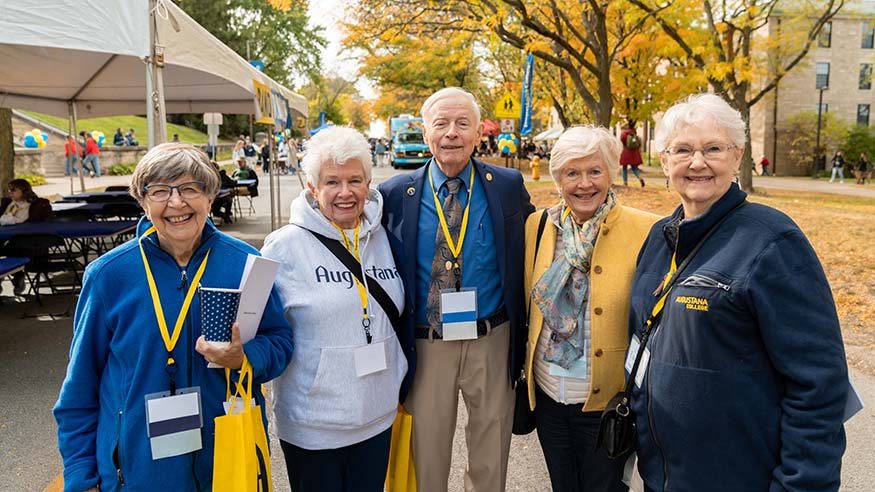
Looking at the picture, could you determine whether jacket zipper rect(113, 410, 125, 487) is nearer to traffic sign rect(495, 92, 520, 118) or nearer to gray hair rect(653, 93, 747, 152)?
gray hair rect(653, 93, 747, 152)

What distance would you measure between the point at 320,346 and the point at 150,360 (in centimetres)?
58

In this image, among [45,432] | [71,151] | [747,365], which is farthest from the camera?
[71,151]

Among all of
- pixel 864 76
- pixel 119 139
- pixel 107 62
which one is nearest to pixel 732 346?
pixel 107 62

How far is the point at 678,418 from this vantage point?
1729mm

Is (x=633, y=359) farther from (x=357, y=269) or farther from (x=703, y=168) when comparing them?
(x=357, y=269)

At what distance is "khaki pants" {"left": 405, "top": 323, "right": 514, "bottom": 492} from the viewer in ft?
8.61

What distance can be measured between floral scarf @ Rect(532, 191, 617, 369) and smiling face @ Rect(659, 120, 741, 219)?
536 mm

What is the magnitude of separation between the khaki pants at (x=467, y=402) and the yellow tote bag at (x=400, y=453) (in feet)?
0.26

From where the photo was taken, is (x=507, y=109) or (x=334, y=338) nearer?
(x=334, y=338)

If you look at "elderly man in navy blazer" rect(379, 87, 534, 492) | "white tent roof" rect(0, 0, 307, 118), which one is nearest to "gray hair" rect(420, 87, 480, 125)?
"elderly man in navy blazer" rect(379, 87, 534, 492)

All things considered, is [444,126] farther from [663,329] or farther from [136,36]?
[136,36]

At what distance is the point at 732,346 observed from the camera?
1628 mm

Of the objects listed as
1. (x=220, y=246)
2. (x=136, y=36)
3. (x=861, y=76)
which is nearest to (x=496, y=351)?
(x=220, y=246)

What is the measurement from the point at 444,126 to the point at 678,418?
1577 millimetres
